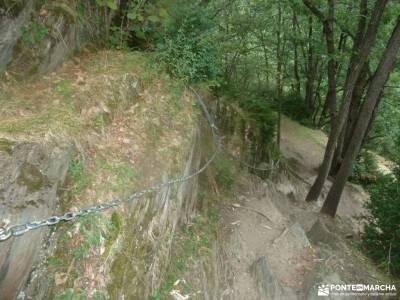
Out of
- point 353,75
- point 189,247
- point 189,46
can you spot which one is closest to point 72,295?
point 189,247

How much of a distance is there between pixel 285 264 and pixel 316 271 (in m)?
0.52

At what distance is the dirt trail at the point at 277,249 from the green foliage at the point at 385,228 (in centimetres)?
41

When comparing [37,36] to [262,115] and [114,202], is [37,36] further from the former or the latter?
[262,115]

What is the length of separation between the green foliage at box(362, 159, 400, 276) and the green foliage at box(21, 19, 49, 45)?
22.9ft

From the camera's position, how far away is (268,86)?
10359mm

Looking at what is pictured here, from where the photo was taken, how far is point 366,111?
304 inches

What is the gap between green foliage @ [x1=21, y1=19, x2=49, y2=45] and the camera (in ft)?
14.1

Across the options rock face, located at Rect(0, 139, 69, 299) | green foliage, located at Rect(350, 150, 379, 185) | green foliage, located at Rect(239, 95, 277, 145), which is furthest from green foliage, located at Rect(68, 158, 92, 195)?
green foliage, located at Rect(350, 150, 379, 185)

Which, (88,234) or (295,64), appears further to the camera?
(295,64)

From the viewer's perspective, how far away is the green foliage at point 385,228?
7.13 m

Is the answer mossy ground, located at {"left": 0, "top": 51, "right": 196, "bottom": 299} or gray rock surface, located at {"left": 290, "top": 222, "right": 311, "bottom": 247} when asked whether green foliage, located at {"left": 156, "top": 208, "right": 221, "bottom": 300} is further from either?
gray rock surface, located at {"left": 290, "top": 222, "right": 311, "bottom": 247}

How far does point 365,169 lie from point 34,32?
12759 mm

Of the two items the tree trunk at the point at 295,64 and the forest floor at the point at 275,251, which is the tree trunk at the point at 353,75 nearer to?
the forest floor at the point at 275,251

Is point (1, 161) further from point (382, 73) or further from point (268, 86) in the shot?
point (268, 86)
